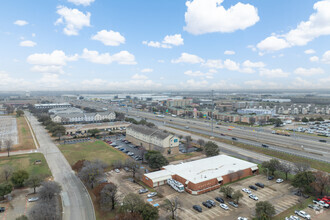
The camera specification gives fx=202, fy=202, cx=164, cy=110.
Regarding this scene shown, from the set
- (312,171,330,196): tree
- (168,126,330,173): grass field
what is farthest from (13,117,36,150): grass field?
(312,171,330,196): tree

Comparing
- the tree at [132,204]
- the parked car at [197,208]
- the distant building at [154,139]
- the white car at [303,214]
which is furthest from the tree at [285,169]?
the tree at [132,204]

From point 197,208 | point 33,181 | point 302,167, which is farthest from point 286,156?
point 33,181

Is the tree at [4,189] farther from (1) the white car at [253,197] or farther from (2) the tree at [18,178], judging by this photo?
(1) the white car at [253,197]

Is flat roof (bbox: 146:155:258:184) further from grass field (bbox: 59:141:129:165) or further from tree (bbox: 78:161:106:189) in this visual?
grass field (bbox: 59:141:129:165)

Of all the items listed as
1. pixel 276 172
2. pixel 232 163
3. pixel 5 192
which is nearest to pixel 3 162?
pixel 5 192

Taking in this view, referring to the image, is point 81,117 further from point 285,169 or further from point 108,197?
point 285,169
